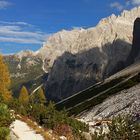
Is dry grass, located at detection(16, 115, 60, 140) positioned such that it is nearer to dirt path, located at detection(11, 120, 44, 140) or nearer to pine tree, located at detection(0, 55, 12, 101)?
dirt path, located at detection(11, 120, 44, 140)

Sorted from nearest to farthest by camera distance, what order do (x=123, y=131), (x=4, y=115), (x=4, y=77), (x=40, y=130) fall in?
1. (x=123, y=131)
2. (x=4, y=115)
3. (x=40, y=130)
4. (x=4, y=77)

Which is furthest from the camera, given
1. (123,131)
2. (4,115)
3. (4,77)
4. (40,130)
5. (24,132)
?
(4,77)

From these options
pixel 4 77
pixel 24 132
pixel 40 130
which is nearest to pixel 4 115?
pixel 24 132

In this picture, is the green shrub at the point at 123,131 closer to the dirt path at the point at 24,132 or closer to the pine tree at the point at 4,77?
the dirt path at the point at 24,132

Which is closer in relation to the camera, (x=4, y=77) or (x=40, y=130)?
(x=40, y=130)

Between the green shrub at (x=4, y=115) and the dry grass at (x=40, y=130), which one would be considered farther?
the dry grass at (x=40, y=130)

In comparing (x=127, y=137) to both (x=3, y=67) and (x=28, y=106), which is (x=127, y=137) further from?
(x=3, y=67)

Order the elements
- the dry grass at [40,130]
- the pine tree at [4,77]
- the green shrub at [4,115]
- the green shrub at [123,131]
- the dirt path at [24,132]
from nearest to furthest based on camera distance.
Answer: the green shrub at [123,131] < the green shrub at [4,115] < the dirt path at [24,132] < the dry grass at [40,130] < the pine tree at [4,77]

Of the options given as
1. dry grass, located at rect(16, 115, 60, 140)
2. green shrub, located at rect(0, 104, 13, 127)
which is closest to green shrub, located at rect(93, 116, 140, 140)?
green shrub, located at rect(0, 104, 13, 127)

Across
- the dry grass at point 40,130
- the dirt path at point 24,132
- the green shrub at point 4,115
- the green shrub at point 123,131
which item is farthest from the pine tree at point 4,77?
the green shrub at point 123,131

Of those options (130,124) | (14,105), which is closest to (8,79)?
(14,105)

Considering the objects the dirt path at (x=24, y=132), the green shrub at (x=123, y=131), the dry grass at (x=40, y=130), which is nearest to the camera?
the green shrub at (x=123, y=131)

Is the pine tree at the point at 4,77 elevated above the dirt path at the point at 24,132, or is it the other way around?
the pine tree at the point at 4,77

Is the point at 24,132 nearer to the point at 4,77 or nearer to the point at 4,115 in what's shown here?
the point at 4,115
